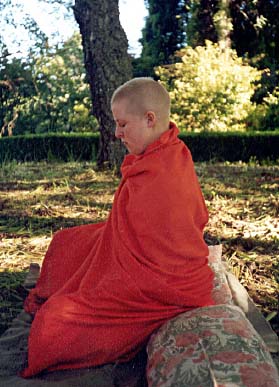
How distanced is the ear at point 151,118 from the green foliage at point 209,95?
1108cm

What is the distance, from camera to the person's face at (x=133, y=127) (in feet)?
7.82

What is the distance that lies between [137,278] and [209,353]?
1.49 ft

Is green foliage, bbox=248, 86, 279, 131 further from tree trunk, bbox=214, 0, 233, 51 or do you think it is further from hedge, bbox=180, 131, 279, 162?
hedge, bbox=180, 131, 279, 162

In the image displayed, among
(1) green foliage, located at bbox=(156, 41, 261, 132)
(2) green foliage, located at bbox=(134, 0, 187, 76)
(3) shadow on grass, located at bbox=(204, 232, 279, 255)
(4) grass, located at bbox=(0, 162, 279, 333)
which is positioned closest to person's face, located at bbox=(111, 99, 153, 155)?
(4) grass, located at bbox=(0, 162, 279, 333)

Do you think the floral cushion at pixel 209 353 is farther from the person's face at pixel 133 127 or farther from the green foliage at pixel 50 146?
the green foliage at pixel 50 146

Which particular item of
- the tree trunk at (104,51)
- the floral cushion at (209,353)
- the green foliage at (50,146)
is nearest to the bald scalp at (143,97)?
the floral cushion at (209,353)

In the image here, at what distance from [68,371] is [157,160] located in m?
0.91

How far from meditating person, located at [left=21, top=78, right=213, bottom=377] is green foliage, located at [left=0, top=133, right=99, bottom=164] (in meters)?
8.36

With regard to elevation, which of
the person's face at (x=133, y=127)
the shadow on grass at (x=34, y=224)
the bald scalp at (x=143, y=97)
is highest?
the bald scalp at (x=143, y=97)

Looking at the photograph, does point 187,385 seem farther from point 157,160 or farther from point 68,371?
point 157,160

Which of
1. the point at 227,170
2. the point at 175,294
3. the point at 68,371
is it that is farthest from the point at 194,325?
the point at 227,170

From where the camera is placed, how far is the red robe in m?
2.27

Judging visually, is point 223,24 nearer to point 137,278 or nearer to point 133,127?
point 133,127

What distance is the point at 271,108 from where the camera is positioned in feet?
50.3
